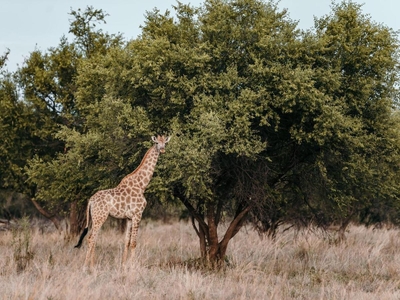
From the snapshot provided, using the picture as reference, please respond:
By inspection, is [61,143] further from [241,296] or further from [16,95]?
[241,296]

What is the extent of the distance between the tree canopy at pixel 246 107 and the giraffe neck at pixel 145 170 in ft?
1.02

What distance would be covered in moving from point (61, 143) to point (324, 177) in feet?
38.0

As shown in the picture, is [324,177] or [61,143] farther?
[61,143]

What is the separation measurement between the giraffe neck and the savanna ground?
1.90m

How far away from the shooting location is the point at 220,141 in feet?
48.6

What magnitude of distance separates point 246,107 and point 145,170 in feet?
9.38

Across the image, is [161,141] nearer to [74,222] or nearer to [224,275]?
[224,275]

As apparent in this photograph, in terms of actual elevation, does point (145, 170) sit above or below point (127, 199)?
above

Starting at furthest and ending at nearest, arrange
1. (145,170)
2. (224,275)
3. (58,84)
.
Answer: (58,84), (224,275), (145,170)

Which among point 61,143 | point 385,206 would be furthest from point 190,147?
point 385,206

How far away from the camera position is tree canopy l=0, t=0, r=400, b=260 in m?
14.6

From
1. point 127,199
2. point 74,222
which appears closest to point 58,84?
point 74,222

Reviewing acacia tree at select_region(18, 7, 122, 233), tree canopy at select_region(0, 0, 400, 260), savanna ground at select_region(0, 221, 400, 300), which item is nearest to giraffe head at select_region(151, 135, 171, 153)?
tree canopy at select_region(0, 0, 400, 260)

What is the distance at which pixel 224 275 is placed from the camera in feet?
48.7
